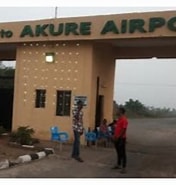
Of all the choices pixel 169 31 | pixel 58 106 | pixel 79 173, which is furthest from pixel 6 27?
pixel 79 173

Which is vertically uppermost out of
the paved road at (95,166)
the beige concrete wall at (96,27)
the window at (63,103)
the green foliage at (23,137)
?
the beige concrete wall at (96,27)

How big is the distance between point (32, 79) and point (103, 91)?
2.72 m

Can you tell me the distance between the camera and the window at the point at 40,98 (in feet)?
54.3

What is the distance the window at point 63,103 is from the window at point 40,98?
61cm

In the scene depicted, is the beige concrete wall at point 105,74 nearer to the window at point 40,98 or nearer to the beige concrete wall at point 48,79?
the beige concrete wall at point 48,79

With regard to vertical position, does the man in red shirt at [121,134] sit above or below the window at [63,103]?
below

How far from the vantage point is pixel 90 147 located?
49.9ft

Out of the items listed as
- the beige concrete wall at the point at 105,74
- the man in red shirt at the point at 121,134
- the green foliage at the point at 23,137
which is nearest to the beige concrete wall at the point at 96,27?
the beige concrete wall at the point at 105,74

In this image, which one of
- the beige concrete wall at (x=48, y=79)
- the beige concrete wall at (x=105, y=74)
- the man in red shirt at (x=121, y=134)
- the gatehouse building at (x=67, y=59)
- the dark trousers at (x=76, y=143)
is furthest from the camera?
the beige concrete wall at (x=105, y=74)

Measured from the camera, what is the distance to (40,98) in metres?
16.7

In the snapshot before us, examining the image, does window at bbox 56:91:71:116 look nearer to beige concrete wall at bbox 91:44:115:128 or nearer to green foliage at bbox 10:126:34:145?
beige concrete wall at bbox 91:44:115:128

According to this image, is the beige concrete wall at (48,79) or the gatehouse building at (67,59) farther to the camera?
the beige concrete wall at (48,79)

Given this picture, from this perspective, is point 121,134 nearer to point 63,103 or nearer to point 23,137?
point 23,137

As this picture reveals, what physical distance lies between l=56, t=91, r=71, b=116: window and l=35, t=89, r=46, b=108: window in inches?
24.2
